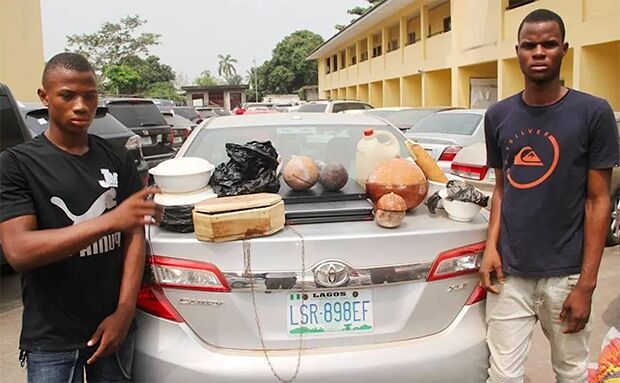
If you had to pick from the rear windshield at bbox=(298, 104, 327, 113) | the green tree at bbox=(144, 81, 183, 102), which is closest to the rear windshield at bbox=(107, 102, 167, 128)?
the rear windshield at bbox=(298, 104, 327, 113)

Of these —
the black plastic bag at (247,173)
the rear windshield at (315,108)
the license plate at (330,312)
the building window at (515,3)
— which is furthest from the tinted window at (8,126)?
the building window at (515,3)

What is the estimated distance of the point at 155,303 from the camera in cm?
223

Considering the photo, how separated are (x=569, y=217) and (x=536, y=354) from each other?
5.76ft

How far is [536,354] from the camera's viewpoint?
11.8 feet

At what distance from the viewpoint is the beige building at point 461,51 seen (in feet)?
39.9

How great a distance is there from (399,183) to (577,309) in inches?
34.7

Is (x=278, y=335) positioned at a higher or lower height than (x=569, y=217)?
lower

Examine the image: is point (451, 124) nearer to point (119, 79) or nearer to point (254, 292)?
point (254, 292)

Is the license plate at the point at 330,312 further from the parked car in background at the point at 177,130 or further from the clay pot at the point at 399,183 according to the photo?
the parked car in background at the point at 177,130

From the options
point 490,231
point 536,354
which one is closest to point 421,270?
point 490,231

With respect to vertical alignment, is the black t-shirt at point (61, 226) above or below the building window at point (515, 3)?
below

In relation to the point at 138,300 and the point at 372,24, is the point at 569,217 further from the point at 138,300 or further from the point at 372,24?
the point at 372,24

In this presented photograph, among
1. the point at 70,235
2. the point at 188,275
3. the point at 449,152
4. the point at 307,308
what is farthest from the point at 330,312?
the point at 449,152

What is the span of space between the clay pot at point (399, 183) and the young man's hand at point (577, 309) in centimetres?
76
